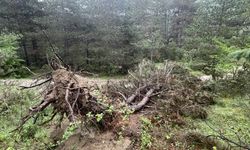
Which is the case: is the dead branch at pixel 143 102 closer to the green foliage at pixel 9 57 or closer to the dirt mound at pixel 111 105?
the dirt mound at pixel 111 105

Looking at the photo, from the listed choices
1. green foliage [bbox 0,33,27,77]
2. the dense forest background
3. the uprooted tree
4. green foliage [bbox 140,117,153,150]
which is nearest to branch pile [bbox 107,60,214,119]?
the uprooted tree

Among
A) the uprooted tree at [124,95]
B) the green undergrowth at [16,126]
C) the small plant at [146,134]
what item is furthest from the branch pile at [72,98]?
the small plant at [146,134]

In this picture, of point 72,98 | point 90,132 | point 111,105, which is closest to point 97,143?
point 90,132

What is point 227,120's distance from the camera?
823 cm

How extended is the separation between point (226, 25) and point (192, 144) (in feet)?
27.9

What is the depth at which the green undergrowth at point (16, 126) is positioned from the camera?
603 centimetres

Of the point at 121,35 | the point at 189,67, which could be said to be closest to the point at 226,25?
the point at 189,67

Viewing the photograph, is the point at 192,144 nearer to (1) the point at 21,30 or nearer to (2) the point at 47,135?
(2) the point at 47,135

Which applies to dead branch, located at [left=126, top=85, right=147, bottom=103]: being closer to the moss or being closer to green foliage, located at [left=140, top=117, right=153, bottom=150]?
green foliage, located at [left=140, top=117, right=153, bottom=150]

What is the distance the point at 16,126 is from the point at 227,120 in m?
6.19

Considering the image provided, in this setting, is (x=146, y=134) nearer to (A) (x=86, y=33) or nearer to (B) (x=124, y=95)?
(B) (x=124, y=95)

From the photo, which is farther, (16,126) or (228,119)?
(228,119)

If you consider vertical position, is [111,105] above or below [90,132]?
above

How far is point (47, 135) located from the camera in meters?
6.73
